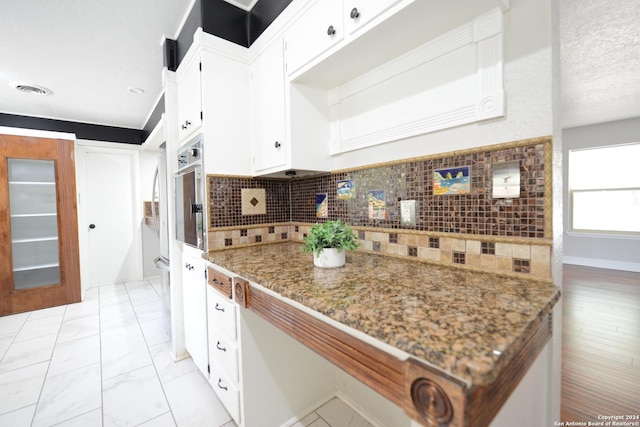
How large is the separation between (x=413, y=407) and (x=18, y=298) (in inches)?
177

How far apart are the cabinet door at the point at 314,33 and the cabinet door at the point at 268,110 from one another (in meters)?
0.11

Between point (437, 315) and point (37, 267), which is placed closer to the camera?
point (437, 315)

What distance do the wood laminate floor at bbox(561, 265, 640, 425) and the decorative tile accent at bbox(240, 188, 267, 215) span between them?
7.15 feet

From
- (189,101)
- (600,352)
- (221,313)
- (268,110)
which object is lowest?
(600,352)

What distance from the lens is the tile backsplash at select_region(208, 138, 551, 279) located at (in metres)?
0.89

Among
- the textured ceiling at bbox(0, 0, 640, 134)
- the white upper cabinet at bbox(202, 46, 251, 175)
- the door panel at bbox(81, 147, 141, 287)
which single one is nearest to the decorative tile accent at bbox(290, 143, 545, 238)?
the white upper cabinet at bbox(202, 46, 251, 175)

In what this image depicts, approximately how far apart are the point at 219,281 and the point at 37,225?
3.43 meters

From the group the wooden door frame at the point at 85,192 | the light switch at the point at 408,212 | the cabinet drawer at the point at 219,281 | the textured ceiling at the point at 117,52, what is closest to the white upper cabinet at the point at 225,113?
the textured ceiling at the point at 117,52

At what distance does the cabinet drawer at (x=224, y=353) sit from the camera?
132 cm

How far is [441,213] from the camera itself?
3.72 ft

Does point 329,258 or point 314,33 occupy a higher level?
point 314,33

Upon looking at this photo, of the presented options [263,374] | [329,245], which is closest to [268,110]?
[329,245]

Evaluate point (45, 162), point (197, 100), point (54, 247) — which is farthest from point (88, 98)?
point (197, 100)

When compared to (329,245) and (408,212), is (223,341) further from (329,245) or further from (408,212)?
(408,212)
